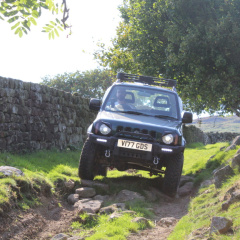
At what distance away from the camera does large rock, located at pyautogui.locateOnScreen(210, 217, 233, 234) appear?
4738 mm

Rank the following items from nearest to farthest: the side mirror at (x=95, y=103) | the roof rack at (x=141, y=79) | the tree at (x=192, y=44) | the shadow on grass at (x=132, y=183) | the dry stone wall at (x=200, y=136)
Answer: the shadow on grass at (x=132, y=183), the side mirror at (x=95, y=103), the roof rack at (x=141, y=79), the tree at (x=192, y=44), the dry stone wall at (x=200, y=136)

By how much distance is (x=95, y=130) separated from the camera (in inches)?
331

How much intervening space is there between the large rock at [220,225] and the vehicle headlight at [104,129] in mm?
3801

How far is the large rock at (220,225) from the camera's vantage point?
15.5ft

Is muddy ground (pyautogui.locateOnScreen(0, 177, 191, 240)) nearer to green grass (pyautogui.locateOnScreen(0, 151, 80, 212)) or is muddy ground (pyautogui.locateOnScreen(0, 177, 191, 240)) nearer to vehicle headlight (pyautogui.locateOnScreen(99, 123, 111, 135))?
green grass (pyautogui.locateOnScreen(0, 151, 80, 212))

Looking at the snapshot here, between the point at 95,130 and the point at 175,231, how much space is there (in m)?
3.06

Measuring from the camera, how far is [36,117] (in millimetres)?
12281

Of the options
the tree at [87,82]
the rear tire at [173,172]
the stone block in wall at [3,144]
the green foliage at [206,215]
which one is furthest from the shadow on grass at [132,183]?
the tree at [87,82]

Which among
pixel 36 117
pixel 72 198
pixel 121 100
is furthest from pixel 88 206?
pixel 36 117

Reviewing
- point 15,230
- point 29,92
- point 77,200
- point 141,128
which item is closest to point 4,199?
point 15,230

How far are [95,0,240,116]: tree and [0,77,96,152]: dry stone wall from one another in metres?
4.39

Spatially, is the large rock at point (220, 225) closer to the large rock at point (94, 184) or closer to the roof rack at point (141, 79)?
the large rock at point (94, 184)

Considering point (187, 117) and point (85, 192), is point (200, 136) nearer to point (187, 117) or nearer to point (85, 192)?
point (187, 117)

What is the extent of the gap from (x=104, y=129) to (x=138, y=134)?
71 cm
